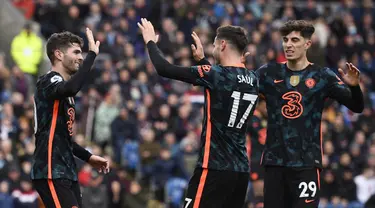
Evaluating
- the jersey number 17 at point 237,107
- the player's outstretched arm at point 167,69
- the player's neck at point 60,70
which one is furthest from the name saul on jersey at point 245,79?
the player's neck at point 60,70

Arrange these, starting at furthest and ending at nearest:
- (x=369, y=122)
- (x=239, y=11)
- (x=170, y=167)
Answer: (x=239, y=11) → (x=369, y=122) → (x=170, y=167)

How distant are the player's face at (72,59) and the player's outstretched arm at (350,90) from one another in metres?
2.73

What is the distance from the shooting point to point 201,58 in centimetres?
995

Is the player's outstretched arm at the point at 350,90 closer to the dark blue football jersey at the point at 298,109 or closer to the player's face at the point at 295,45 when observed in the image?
the dark blue football jersey at the point at 298,109

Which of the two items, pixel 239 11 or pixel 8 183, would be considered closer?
pixel 8 183

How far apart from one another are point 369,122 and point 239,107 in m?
14.5

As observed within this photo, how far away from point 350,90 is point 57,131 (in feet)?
10.2

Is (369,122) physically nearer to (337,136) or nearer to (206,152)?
(337,136)

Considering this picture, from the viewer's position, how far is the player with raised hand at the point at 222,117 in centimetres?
923

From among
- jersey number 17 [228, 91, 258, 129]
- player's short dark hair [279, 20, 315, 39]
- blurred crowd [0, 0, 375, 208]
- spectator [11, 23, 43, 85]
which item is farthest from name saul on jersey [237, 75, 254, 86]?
spectator [11, 23, 43, 85]

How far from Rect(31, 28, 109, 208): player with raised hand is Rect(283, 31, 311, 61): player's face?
214 cm

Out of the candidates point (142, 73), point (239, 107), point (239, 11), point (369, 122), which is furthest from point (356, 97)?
point (239, 11)

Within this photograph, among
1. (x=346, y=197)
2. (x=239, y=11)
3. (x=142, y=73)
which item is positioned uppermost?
(x=239, y=11)

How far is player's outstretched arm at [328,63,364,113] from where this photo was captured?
9705 millimetres
